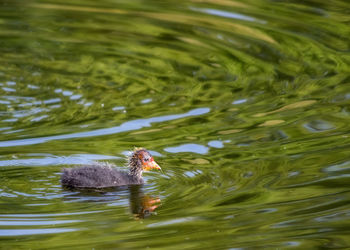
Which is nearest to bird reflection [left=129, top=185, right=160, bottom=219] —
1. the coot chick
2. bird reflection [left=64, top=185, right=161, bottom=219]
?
bird reflection [left=64, top=185, right=161, bottom=219]

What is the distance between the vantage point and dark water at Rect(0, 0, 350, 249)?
23.4ft

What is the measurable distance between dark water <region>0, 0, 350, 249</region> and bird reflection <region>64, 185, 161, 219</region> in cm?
3

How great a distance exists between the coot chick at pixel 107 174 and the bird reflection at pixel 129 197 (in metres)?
0.07

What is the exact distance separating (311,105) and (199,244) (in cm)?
475

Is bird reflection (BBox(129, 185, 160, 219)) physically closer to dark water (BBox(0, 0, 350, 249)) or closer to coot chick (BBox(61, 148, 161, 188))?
dark water (BBox(0, 0, 350, 249))

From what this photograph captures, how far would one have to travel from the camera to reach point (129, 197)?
327 inches

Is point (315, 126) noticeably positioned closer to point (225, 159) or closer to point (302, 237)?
point (225, 159)

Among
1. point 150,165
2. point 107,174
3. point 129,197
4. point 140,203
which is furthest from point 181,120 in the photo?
point 140,203

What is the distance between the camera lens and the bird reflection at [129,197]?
768 cm

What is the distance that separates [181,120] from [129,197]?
8.25 feet

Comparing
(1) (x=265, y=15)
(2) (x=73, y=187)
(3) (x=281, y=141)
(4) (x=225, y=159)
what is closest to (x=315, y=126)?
(3) (x=281, y=141)

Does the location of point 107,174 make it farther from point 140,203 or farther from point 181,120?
point 181,120

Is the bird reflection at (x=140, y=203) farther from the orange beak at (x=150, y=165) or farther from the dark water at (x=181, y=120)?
the orange beak at (x=150, y=165)

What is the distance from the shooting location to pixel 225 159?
358 inches
